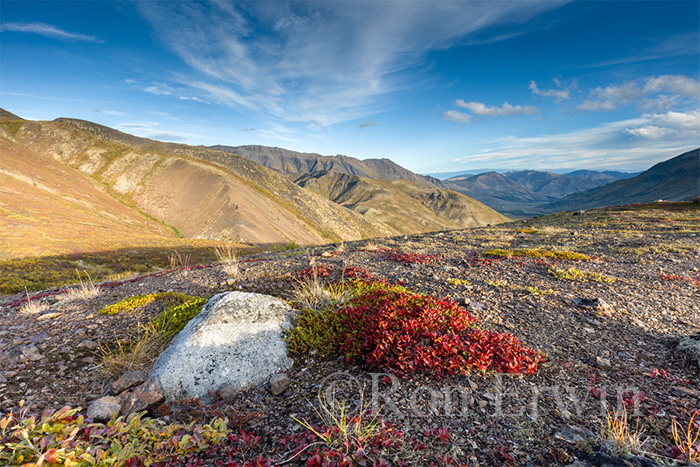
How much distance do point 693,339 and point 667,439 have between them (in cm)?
316

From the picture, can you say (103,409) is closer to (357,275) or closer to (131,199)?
(357,275)

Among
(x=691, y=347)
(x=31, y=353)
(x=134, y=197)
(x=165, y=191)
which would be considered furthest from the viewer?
(x=165, y=191)

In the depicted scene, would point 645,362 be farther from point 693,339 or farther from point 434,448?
point 434,448

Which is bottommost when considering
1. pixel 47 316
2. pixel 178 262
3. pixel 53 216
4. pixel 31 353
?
pixel 178 262

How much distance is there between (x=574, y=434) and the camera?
2.93 m

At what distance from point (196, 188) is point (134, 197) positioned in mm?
15419

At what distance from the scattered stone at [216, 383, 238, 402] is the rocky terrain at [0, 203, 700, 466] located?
0.14 metres

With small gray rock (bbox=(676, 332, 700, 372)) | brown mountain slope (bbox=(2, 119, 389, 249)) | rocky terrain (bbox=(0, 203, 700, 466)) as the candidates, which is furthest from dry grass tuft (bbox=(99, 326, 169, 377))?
brown mountain slope (bbox=(2, 119, 389, 249))

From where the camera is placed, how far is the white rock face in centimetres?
430

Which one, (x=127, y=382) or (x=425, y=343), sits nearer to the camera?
(x=127, y=382)

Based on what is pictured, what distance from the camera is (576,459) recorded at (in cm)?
262

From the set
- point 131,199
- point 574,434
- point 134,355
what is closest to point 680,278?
point 574,434

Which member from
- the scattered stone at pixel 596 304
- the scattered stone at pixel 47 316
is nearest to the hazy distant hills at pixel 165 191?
the scattered stone at pixel 47 316

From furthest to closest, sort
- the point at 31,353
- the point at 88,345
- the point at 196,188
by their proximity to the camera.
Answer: the point at 196,188
the point at 88,345
the point at 31,353
